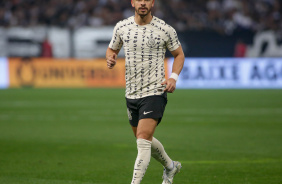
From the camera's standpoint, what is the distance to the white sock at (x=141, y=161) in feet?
20.4

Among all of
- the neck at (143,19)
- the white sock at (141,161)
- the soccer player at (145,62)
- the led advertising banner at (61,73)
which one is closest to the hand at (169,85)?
the soccer player at (145,62)

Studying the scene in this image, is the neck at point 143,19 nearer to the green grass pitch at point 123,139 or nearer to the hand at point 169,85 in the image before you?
the hand at point 169,85

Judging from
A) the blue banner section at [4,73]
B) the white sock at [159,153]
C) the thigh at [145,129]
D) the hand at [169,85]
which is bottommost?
the blue banner section at [4,73]

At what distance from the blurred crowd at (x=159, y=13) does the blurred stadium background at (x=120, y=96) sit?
0.19 feet

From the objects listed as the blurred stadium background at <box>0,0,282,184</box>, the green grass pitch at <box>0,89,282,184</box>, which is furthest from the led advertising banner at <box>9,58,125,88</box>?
the green grass pitch at <box>0,89,282,184</box>

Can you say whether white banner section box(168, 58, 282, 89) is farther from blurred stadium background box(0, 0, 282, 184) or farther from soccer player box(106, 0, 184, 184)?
soccer player box(106, 0, 184, 184)

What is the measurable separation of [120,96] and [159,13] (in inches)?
338

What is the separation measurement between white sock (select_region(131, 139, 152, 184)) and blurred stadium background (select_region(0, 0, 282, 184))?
128cm

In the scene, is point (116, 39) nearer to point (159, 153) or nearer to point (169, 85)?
point (169, 85)

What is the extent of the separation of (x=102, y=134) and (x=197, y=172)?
480 centimetres

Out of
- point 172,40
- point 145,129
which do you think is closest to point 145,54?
point 172,40

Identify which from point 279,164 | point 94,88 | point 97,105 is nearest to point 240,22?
point 94,88

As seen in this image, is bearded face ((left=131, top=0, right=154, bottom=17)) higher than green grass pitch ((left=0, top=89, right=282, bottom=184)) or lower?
higher

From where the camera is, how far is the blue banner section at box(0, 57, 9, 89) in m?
26.2
